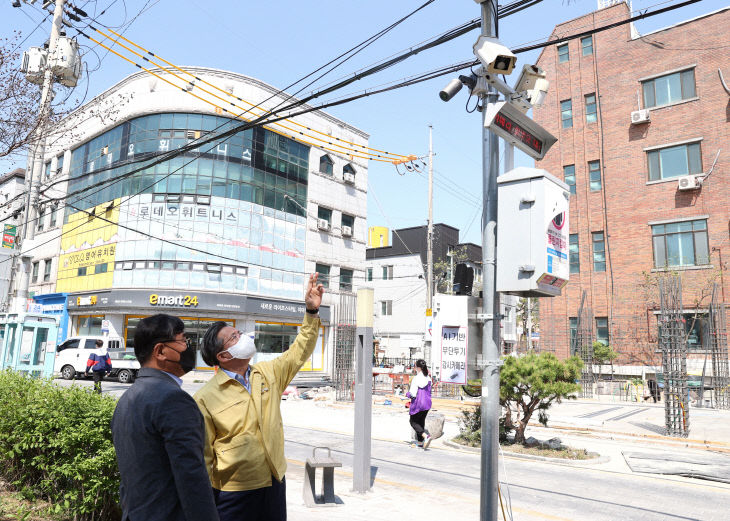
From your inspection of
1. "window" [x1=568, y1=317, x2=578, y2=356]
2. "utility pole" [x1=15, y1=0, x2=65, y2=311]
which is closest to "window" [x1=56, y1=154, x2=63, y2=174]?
"utility pole" [x1=15, y1=0, x2=65, y2=311]

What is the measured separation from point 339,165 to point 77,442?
121 ft

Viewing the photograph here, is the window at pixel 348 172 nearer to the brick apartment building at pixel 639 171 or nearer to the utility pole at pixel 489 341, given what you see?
the brick apartment building at pixel 639 171

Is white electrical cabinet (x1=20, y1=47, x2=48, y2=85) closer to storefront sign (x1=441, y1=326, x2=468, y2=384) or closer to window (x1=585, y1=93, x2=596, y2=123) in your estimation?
storefront sign (x1=441, y1=326, x2=468, y2=384)

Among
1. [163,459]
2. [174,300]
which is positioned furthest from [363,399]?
[174,300]

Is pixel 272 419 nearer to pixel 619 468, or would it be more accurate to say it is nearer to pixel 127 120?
pixel 619 468

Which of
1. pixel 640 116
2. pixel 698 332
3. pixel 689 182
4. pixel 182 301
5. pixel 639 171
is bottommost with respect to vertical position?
pixel 698 332

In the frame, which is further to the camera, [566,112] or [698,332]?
[566,112]

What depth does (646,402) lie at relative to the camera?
77.6ft

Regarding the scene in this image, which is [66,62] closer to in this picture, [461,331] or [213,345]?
[213,345]

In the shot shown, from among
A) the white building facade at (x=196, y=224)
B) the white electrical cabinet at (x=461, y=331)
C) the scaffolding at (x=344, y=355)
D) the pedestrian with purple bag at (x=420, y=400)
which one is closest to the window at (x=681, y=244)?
the scaffolding at (x=344, y=355)

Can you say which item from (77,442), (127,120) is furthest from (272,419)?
(127,120)

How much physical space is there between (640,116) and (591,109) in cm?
318

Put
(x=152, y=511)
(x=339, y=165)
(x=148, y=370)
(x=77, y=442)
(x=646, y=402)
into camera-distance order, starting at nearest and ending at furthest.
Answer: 1. (x=152, y=511)
2. (x=148, y=370)
3. (x=77, y=442)
4. (x=646, y=402)
5. (x=339, y=165)

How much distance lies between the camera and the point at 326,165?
40188 millimetres
